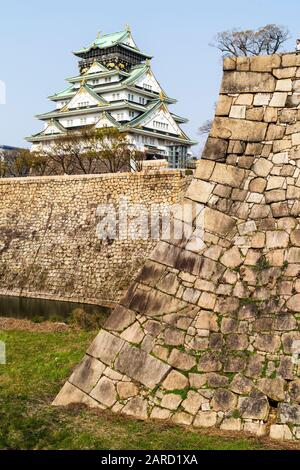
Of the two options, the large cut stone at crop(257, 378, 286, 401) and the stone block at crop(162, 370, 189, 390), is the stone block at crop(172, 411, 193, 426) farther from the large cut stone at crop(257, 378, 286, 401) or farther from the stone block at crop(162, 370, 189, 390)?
the large cut stone at crop(257, 378, 286, 401)

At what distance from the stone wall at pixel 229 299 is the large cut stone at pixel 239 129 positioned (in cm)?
1

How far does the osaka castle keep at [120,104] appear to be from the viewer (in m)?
36.2

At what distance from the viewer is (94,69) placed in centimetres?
4262

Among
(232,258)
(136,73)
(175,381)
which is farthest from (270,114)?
(136,73)

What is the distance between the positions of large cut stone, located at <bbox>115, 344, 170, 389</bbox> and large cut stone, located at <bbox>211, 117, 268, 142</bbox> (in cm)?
272

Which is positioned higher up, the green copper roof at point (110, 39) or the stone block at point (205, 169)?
the green copper roof at point (110, 39)

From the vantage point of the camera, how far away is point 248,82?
19.8 feet

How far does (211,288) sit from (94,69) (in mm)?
40023

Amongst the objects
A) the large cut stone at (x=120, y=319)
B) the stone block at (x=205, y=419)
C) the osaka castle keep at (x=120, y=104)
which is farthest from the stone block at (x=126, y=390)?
the osaka castle keep at (x=120, y=104)

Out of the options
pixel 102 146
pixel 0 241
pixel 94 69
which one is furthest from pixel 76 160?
pixel 94 69

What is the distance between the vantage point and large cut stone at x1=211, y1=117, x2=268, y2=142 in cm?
596

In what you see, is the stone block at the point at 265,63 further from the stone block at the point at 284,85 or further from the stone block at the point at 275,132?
the stone block at the point at 275,132
